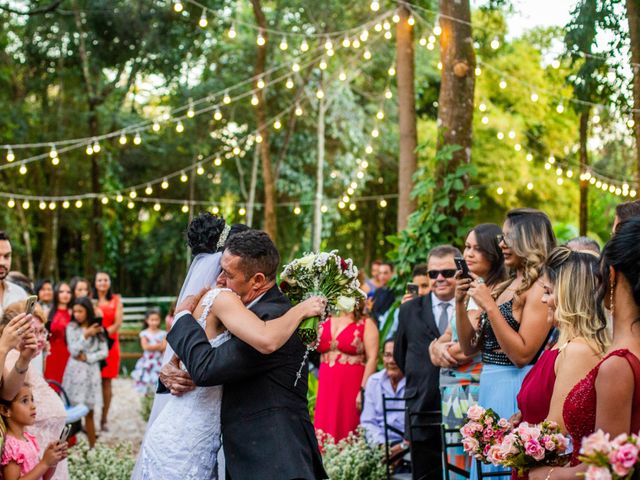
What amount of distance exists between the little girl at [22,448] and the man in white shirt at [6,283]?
1416 millimetres

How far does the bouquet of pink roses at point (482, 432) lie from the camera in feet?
11.8

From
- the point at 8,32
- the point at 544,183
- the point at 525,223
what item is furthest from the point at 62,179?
the point at 525,223

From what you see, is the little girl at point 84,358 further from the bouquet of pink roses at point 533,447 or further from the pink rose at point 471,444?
the bouquet of pink roses at point 533,447

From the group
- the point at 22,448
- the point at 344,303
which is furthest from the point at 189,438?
the point at 22,448

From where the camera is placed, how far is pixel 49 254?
2311 cm

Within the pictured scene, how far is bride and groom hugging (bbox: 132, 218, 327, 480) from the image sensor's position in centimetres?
358

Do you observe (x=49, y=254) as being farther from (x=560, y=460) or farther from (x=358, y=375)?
(x=560, y=460)

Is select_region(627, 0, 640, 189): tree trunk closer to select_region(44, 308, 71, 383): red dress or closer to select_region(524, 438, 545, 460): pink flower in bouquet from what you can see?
select_region(524, 438, 545, 460): pink flower in bouquet

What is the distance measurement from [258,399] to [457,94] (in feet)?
20.2

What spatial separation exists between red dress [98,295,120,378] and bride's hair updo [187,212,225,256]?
6.88 meters

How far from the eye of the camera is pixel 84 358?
10320mm

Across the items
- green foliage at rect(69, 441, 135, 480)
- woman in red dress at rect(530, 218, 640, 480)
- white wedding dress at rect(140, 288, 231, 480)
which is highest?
woman in red dress at rect(530, 218, 640, 480)

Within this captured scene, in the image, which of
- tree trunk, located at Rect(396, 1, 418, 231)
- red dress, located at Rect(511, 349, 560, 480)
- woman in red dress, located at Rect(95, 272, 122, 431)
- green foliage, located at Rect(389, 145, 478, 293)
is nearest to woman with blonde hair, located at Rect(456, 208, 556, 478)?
red dress, located at Rect(511, 349, 560, 480)

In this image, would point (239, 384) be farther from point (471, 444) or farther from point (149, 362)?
point (149, 362)
